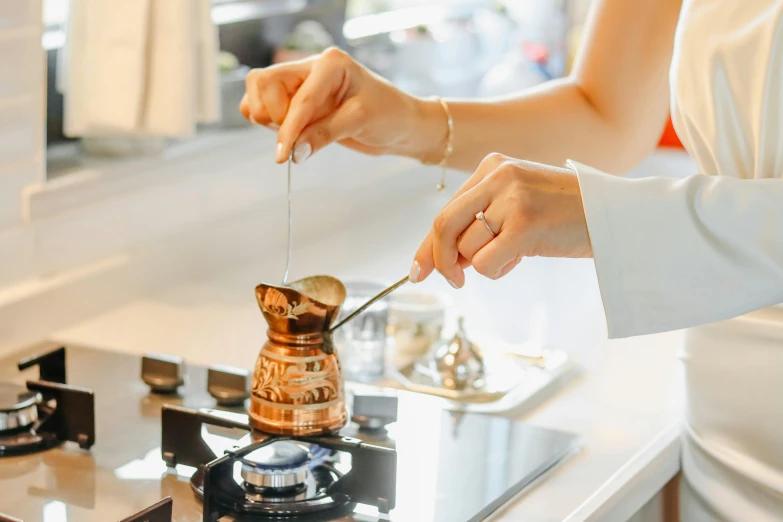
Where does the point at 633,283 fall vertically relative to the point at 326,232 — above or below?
above

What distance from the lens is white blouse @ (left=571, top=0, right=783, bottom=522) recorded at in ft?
2.77

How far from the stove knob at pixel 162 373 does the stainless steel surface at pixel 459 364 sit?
0.28 metres

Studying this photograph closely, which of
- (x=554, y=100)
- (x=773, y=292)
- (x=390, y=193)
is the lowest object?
(x=390, y=193)

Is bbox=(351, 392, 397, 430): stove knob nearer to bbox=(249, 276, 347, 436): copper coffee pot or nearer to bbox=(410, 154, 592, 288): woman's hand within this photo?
bbox=(249, 276, 347, 436): copper coffee pot

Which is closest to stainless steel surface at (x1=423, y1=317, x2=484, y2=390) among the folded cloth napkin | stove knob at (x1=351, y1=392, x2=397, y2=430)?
stove knob at (x1=351, y1=392, x2=397, y2=430)

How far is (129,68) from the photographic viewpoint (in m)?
1.42

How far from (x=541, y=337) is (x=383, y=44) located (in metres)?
0.96

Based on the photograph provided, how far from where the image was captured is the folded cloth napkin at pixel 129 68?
141 cm

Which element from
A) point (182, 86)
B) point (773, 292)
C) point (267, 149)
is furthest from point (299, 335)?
point (267, 149)

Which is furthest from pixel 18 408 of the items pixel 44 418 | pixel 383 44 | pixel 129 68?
pixel 383 44

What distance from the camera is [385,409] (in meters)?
1.04

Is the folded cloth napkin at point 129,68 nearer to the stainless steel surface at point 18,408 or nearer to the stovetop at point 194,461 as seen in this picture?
the stovetop at point 194,461

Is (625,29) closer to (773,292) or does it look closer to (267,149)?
(773,292)

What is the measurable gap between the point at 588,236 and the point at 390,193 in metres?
1.26
